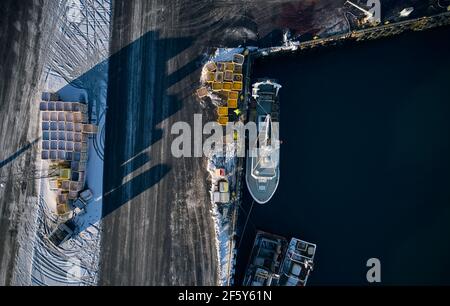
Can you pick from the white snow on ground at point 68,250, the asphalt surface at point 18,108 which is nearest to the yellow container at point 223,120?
the white snow on ground at point 68,250

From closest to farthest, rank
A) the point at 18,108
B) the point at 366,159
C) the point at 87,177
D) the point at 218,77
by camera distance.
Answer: the point at 218,77 → the point at 87,177 → the point at 18,108 → the point at 366,159

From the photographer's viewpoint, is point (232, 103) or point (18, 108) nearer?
point (232, 103)

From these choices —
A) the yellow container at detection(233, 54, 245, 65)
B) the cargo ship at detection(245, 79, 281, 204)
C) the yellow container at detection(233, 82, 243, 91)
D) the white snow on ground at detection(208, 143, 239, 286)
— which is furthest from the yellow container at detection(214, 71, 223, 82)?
the white snow on ground at detection(208, 143, 239, 286)

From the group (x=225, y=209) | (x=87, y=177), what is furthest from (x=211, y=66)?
(x=87, y=177)

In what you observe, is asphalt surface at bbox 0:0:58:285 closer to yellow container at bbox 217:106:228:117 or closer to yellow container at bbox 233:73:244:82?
yellow container at bbox 217:106:228:117

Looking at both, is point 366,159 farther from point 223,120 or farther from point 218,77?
point 218,77

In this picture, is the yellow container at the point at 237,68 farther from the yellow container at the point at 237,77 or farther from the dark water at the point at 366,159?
the dark water at the point at 366,159
